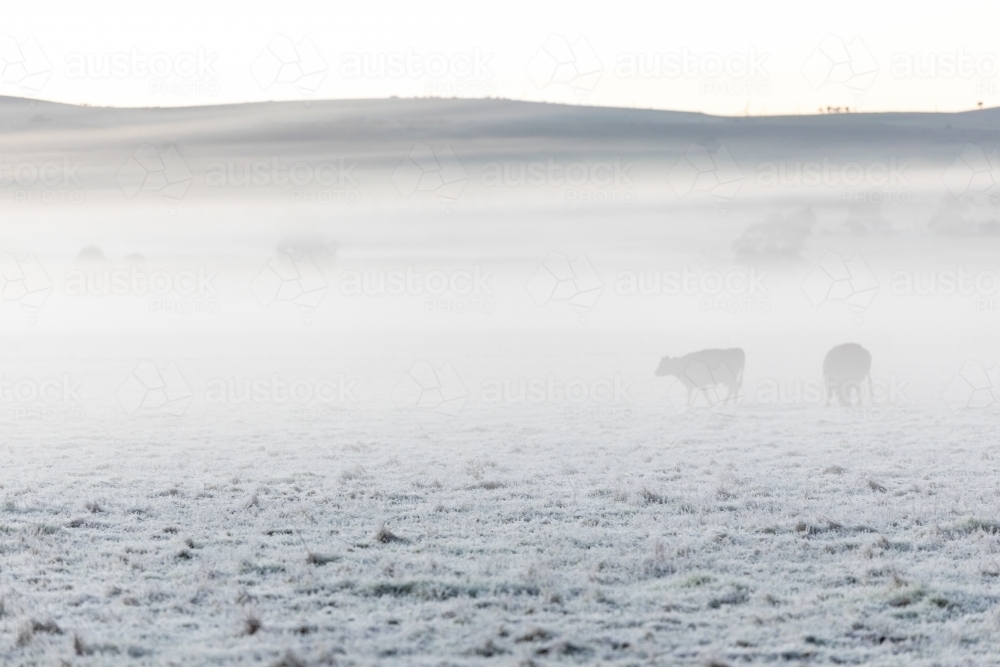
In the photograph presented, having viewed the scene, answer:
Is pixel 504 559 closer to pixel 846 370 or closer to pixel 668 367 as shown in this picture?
pixel 846 370

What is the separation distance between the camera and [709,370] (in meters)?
27.2

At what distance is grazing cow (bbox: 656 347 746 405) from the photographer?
27.0 metres

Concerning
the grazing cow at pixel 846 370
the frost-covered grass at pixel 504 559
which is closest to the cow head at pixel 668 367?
the grazing cow at pixel 846 370

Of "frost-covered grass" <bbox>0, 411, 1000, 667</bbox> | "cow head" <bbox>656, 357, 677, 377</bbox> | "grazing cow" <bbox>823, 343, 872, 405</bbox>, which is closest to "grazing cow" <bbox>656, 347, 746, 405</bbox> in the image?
"cow head" <bbox>656, 357, 677, 377</bbox>

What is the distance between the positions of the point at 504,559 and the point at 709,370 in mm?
18742

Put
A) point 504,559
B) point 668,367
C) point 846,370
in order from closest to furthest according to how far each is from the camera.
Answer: point 504,559 < point 846,370 < point 668,367

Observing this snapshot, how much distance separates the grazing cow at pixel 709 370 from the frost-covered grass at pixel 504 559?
1028 centimetres

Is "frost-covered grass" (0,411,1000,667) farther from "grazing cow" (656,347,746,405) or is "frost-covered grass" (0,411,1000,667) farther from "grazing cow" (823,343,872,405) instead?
"grazing cow" (656,347,746,405)

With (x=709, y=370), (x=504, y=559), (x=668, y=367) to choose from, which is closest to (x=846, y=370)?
(x=709, y=370)

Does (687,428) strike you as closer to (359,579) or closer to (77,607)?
(359,579)

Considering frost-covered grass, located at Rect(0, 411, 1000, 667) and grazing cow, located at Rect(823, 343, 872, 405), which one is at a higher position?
grazing cow, located at Rect(823, 343, 872, 405)

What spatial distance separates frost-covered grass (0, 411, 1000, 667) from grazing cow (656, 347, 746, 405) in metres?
10.3

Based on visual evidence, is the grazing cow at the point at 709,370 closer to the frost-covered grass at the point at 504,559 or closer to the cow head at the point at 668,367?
the cow head at the point at 668,367

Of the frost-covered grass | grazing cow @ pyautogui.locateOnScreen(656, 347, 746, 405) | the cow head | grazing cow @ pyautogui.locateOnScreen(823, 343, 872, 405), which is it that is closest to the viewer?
the frost-covered grass
